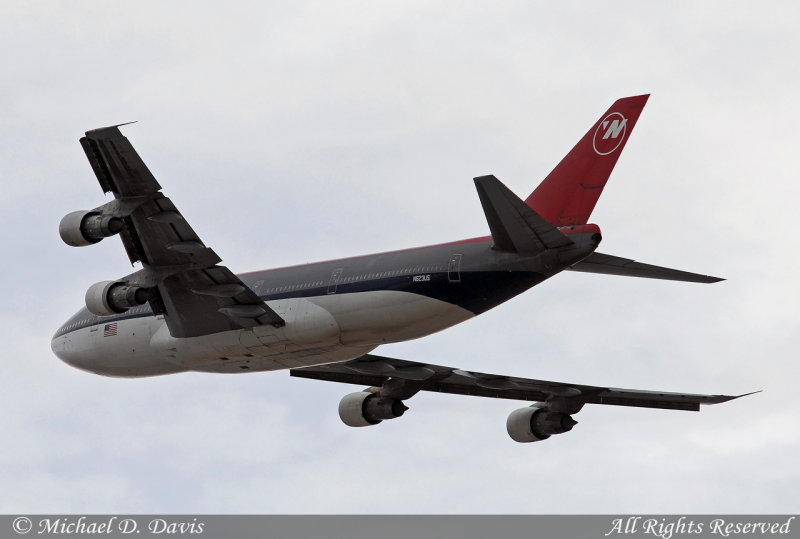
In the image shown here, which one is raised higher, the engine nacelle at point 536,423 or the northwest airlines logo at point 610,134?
the northwest airlines logo at point 610,134

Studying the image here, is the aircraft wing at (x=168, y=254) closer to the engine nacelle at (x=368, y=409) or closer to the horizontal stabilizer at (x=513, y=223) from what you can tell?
the horizontal stabilizer at (x=513, y=223)

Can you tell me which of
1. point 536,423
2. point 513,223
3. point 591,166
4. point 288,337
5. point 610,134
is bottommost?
point 513,223

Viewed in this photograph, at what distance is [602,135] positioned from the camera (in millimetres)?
41125

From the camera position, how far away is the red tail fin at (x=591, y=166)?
40844mm

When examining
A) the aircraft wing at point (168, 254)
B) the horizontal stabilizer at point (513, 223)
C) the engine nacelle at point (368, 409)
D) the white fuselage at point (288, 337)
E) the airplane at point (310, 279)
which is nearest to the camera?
the horizontal stabilizer at point (513, 223)

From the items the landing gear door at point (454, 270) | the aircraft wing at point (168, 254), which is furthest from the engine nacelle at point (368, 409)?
the landing gear door at point (454, 270)

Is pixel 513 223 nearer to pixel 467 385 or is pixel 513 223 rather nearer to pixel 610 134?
pixel 610 134

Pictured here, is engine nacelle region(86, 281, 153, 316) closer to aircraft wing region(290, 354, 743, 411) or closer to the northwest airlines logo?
aircraft wing region(290, 354, 743, 411)

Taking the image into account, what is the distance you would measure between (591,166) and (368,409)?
46.8 ft

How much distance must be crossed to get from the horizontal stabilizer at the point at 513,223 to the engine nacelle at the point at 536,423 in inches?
493

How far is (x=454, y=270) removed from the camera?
4103 cm

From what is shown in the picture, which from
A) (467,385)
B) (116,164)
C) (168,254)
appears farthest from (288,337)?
(467,385)

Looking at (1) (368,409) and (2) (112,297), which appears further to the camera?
Result: (1) (368,409)

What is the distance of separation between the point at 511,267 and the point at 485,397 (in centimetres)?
1335
